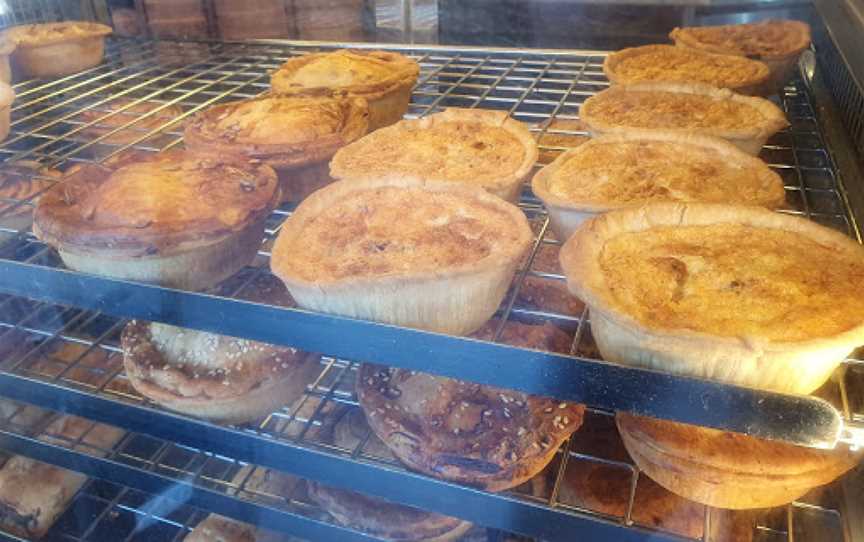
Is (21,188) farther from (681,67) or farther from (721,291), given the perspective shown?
(681,67)

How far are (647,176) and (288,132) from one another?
3.71 feet

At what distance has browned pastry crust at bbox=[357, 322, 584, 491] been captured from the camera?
4.91 ft

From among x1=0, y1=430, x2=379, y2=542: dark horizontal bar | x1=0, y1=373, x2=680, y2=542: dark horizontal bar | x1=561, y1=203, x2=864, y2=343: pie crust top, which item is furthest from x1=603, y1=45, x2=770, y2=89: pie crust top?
x1=0, y1=430, x2=379, y2=542: dark horizontal bar

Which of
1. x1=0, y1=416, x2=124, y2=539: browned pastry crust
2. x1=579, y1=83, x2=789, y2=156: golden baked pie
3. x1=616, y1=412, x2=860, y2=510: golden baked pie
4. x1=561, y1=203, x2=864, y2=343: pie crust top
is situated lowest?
x1=0, y1=416, x2=124, y2=539: browned pastry crust

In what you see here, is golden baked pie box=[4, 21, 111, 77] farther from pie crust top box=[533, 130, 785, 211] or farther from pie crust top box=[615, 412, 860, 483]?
pie crust top box=[615, 412, 860, 483]

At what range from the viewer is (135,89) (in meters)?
2.82

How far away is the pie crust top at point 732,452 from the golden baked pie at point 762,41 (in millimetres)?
1641

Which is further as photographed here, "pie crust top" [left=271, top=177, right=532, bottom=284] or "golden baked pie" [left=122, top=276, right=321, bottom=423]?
"golden baked pie" [left=122, top=276, right=321, bottom=423]

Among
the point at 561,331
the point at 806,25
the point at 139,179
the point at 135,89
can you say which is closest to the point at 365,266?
the point at 561,331

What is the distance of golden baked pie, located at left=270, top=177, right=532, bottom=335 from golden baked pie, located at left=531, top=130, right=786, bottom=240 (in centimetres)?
Answer: 18

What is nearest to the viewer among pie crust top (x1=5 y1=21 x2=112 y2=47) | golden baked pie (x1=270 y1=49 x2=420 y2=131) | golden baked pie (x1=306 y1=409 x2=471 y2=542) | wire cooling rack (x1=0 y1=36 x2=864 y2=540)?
wire cooling rack (x1=0 y1=36 x2=864 y2=540)

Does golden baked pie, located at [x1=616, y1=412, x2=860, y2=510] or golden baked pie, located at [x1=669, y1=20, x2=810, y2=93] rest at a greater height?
golden baked pie, located at [x1=669, y1=20, x2=810, y2=93]

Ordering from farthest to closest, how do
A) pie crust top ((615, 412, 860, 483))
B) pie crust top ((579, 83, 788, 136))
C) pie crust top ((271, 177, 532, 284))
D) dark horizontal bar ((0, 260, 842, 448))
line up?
pie crust top ((579, 83, 788, 136)) < pie crust top ((271, 177, 532, 284)) < pie crust top ((615, 412, 860, 483)) < dark horizontal bar ((0, 260, 842, 448))

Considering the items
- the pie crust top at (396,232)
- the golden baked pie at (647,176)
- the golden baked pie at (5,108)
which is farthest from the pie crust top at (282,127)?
the golden baked pie at (647,176)
